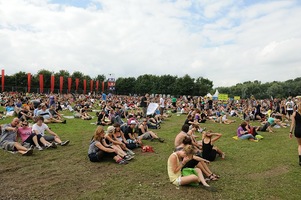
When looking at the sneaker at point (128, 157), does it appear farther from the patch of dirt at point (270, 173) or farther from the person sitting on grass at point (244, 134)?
the person sitting on grass at point (244, 134)

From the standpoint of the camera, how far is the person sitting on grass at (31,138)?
8.62 m

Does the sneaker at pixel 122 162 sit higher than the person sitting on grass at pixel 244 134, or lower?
lower

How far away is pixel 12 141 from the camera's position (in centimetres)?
838

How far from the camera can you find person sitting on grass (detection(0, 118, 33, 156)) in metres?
7.94

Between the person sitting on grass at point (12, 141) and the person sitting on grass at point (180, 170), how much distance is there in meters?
4.80

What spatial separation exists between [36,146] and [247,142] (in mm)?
8455

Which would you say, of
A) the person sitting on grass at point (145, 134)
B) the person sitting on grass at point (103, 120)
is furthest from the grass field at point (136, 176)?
the person sitting on grass at point (103, 120)

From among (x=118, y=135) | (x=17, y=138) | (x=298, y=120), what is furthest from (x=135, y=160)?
(x=298, y=120)

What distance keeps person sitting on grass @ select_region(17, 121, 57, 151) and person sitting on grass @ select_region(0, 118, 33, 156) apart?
248 millimetres

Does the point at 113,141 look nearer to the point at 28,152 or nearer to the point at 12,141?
the point at 28,152

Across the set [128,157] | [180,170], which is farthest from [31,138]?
[180,170]

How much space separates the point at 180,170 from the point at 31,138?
18.8 ft

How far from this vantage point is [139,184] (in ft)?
18.7

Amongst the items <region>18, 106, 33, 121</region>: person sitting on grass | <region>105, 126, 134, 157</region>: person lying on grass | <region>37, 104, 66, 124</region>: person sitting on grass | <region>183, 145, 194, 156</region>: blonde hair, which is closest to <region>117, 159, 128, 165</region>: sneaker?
<region>105, 126, 134, 157</region>: person lying on grass
